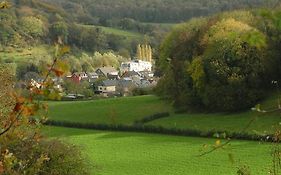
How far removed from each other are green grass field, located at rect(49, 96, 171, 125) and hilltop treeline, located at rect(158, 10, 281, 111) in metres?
3.50

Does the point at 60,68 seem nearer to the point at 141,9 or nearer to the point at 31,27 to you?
the point at 31,27

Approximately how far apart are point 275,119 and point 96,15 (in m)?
148

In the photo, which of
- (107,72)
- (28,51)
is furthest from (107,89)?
(28,51)

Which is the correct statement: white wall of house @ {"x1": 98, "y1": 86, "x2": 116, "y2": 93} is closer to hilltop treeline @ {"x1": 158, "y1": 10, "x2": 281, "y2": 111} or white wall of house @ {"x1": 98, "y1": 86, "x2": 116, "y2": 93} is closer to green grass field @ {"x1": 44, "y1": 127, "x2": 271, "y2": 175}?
hilltop treeline @ {"x1": 158, "y1": 10, "x2": 281, "y2": 111}

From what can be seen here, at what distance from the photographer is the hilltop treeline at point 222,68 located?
128ft

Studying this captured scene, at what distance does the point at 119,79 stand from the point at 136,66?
1207 inches

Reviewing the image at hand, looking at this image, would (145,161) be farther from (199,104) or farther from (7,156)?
(7,156)

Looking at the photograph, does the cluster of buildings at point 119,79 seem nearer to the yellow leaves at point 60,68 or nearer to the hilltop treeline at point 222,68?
the hilltop treeline at point 222,68

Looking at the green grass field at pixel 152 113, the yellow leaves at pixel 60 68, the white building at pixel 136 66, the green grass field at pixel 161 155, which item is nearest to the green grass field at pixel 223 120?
the green grass field at pixel 152 113

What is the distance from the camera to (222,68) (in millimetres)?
39156

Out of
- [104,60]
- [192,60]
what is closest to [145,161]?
[192,60]

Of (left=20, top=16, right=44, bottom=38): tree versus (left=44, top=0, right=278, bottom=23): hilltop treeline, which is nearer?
(left=20, top=16, right=44, bottom=38): tree

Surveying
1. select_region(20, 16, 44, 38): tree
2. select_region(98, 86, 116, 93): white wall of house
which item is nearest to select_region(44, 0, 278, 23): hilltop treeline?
select_region(98, 86, 116, 93): white wall of house

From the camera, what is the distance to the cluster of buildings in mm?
77706
